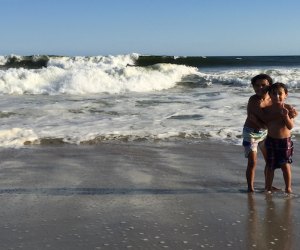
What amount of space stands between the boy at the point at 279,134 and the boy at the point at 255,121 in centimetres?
7

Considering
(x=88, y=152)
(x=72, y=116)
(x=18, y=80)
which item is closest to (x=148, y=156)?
(x=88, y=152)

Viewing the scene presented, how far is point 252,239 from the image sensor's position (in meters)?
3.19

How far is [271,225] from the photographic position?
3.48 metres

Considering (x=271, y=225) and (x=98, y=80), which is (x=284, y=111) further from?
(x=98, y=80)

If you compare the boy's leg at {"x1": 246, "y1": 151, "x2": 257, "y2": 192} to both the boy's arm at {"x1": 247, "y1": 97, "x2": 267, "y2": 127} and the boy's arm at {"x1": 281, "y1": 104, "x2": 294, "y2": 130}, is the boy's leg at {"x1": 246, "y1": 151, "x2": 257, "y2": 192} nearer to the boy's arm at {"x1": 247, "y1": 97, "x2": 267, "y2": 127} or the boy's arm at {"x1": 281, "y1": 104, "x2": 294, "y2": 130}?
the boy's arm at {"x1": 247, "y1": 97, "x2": 267, "y2": 127}

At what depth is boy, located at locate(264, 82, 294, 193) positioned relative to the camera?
14.4 ft

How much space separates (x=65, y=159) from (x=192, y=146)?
1.88 metres

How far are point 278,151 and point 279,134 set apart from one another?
0.53 feet

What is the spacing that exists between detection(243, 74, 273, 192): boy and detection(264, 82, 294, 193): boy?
0.24ft

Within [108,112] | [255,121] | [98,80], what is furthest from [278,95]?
[98,80]

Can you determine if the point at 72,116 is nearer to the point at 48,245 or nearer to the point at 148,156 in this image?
the point at 148,156

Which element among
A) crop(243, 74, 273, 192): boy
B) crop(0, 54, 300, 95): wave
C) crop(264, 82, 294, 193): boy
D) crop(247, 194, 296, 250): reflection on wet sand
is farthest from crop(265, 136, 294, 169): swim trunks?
crop(0, 54, 300, 95): wave

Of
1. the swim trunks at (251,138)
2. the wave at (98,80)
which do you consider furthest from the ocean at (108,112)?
the swim trunks at (251,138)

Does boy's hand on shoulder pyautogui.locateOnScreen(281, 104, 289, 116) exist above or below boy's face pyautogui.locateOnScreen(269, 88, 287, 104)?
below
